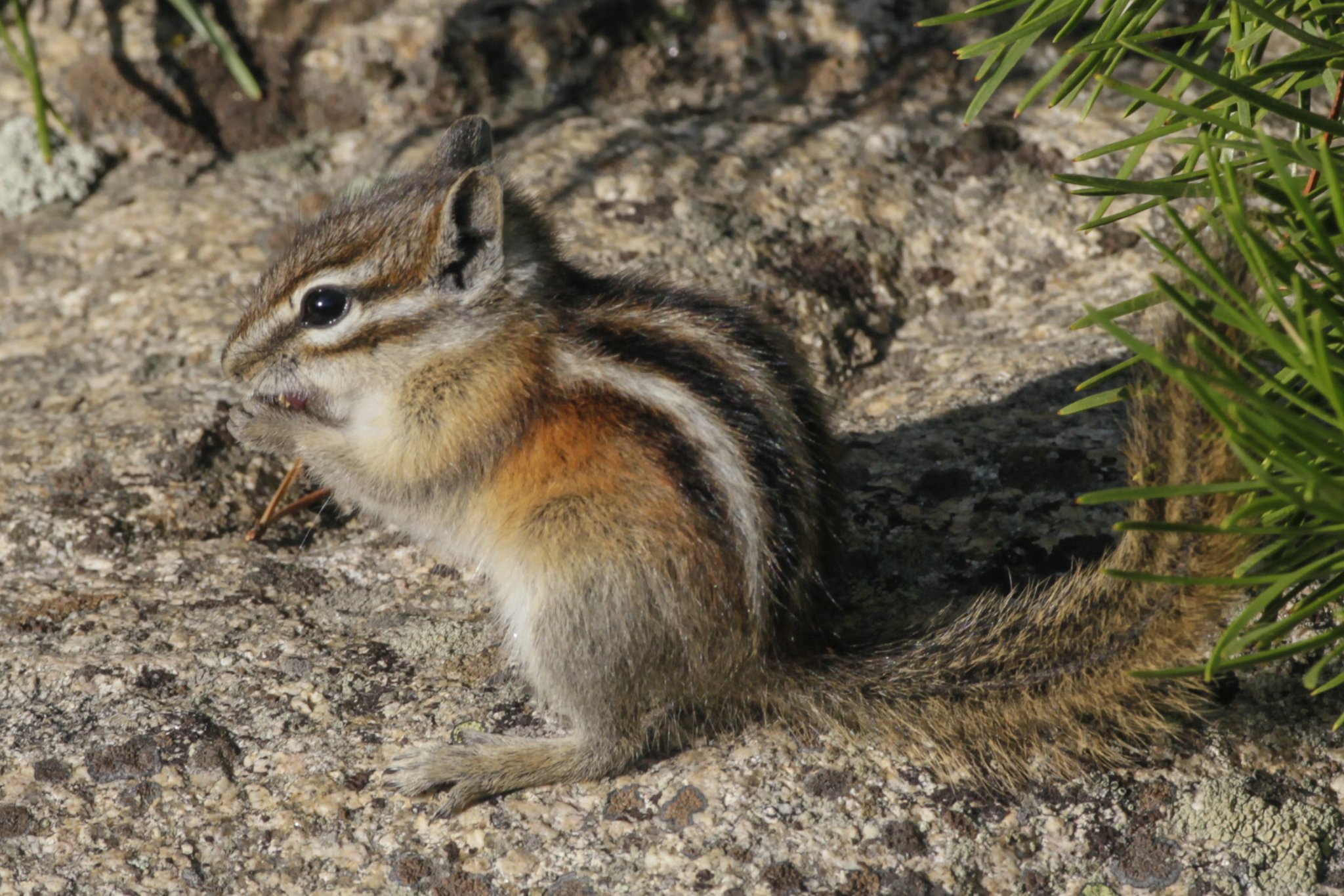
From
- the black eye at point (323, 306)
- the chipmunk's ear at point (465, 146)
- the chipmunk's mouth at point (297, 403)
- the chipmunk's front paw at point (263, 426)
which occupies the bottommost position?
the chipmunk's front paw at point (263, 426)

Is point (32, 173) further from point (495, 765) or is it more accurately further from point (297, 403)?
point (495, 765)

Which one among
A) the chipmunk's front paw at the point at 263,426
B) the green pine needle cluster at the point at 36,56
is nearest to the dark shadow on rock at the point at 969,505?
the chipmunk's front paw at the point at 263,426

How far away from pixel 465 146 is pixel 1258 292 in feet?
6.31

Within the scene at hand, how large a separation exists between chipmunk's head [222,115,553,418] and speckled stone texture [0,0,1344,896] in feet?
1.63

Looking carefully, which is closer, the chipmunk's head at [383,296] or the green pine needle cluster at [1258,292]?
the green pine needle cluster at [1258,292]

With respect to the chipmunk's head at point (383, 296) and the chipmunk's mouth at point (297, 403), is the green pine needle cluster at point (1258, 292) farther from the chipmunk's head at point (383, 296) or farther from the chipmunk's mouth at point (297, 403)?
the chipmunk's mouth at point (297, 403)

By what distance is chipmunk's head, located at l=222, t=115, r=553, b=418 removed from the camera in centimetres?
282

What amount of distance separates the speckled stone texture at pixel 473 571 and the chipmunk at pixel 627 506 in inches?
4.0

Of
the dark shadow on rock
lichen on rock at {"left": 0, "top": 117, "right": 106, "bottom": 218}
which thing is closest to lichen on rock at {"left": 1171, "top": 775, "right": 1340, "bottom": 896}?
the dark shadow on rock

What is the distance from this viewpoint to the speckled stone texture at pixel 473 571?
7.44 ft

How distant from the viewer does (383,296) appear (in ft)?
9.32

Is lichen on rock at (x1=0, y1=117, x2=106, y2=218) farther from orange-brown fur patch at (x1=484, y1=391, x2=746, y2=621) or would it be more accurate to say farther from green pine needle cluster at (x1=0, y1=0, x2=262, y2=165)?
orange-brown fur patch at (x1=484, y1=391, x2=746, y2=621)

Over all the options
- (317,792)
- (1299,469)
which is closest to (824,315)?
(317,792)

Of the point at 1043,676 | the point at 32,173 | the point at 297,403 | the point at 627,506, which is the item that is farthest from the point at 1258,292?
the point at 32,173
